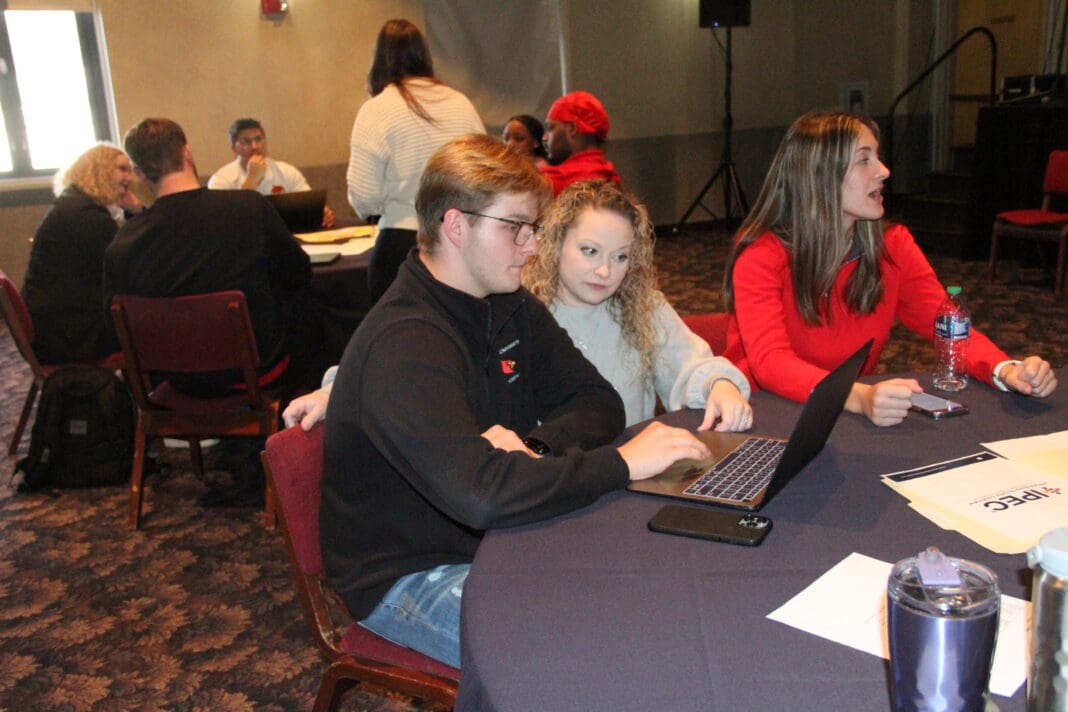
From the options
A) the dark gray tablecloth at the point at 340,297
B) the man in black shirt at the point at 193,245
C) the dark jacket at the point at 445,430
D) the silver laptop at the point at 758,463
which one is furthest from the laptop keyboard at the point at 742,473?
the dark gray tablecloth at the point at 340,297

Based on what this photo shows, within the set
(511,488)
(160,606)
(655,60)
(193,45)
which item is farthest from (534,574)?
(655,60)

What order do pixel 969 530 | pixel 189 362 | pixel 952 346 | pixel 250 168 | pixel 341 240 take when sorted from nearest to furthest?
pixel 969 530
pixel 952 346
pixel 189 362
pixel 341 240
pixel 250 168

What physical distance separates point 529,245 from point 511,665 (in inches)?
33.5

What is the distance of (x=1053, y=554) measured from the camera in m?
0.71

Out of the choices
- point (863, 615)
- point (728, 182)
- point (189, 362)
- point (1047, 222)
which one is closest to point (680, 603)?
point (863, 615)

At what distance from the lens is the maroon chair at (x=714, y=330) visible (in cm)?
233

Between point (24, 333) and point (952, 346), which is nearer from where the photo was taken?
point (952, 346)

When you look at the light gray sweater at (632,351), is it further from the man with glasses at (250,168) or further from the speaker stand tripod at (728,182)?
the speaker stand tripod at (728,182)

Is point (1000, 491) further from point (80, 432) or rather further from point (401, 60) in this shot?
point (80, 432)

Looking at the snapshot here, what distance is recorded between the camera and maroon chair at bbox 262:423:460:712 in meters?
1.54

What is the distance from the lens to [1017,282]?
6289 mm

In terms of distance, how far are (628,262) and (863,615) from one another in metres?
1.23

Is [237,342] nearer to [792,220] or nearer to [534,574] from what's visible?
[792,220]

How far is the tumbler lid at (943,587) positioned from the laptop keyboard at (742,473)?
22.9 inches
